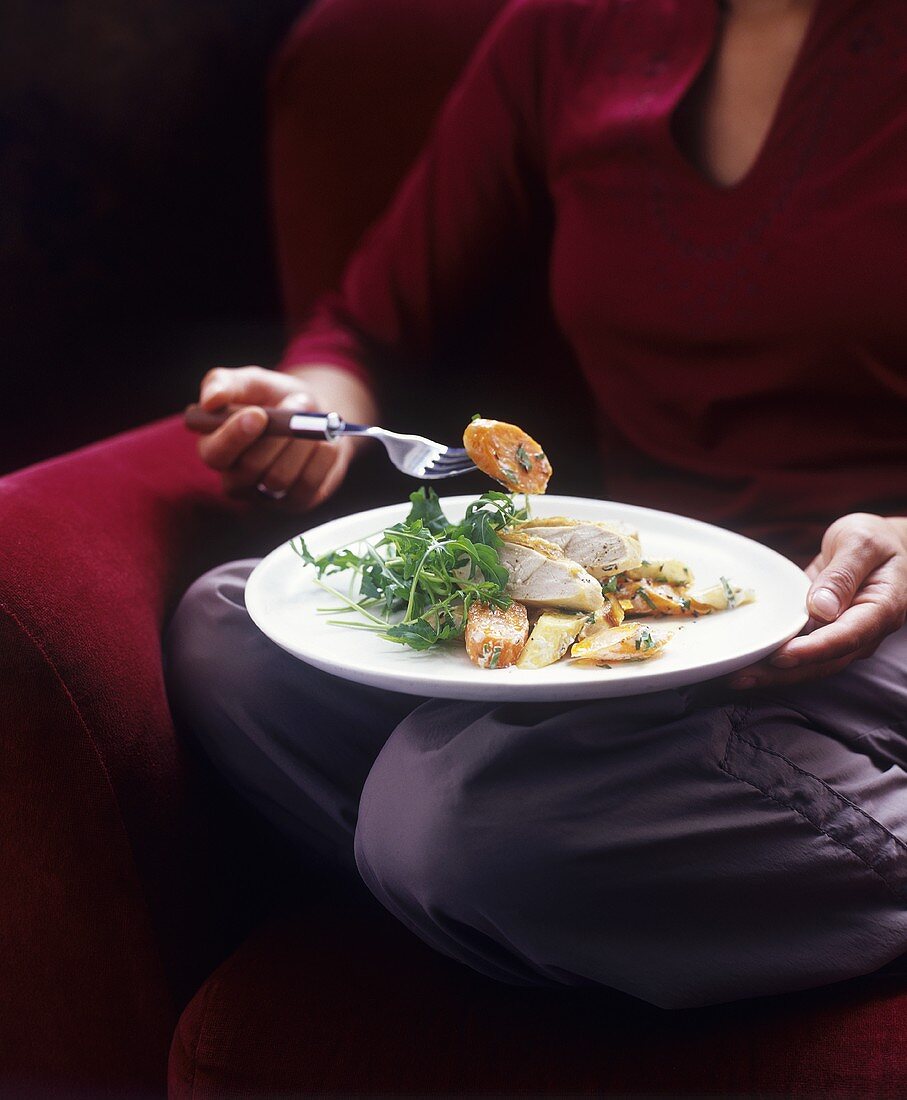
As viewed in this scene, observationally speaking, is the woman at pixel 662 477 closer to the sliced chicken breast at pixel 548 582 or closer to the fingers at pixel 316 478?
the fingers at pixel 316 478

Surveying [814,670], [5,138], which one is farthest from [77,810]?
[5,138]

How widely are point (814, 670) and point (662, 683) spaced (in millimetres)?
211

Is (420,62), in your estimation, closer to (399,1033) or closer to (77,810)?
(77,810)

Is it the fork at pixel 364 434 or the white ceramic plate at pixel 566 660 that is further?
the fork at pixel 364 434

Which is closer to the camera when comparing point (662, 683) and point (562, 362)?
point (662, 683)

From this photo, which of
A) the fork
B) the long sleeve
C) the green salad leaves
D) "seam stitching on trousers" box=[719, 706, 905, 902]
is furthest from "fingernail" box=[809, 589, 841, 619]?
the long sleeve

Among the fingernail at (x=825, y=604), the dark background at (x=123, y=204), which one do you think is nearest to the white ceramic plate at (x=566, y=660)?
the fingernail at (x=825, y=604)

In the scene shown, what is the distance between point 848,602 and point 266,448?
0.69 metres

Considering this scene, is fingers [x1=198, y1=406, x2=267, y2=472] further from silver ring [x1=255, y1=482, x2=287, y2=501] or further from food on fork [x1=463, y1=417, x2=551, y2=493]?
food on fork [x1=463, y1=417, x2=551, y2=493]

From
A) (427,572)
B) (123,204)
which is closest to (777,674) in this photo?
(427,572)

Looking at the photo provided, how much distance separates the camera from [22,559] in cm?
89

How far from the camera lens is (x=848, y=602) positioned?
0.86 metres

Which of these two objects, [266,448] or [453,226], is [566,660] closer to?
[266,448]

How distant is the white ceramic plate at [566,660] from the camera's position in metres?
0.71
